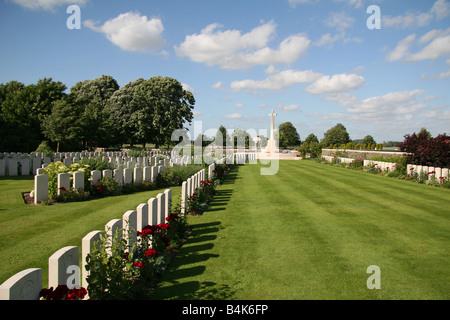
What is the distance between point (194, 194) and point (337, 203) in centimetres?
477

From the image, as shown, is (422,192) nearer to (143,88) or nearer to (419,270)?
(419,270)

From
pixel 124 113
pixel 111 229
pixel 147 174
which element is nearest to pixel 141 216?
pixel 111 229

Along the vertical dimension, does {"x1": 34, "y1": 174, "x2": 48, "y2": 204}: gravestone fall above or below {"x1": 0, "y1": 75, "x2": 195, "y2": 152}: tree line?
below

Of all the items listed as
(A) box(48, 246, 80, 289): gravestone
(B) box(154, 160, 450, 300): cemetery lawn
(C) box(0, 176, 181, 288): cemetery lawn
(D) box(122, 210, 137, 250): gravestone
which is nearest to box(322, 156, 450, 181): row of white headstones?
(B) box(154, 160, 450, 300): cemetery lawn

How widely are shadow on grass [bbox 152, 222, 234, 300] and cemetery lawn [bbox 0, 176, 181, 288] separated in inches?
64.1

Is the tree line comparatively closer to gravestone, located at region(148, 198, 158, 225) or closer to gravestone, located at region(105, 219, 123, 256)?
gravestone, located at region(148, 198, 158, 225)

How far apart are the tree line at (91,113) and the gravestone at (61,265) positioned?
27.5m

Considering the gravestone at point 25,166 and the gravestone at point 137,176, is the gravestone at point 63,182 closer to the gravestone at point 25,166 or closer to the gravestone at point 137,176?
the gravestone at point 137,176

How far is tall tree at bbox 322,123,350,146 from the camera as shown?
8675 centimetres

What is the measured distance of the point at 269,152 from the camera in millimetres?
39938

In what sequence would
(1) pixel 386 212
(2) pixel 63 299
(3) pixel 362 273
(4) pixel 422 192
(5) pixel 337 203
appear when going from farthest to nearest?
(4) pixel 422 192, (5) pixel 337 203, (1) pixel 386 212, (3) pixel 362 273, (2) pixel 63 299

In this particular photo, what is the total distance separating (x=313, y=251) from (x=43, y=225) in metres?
5.68
